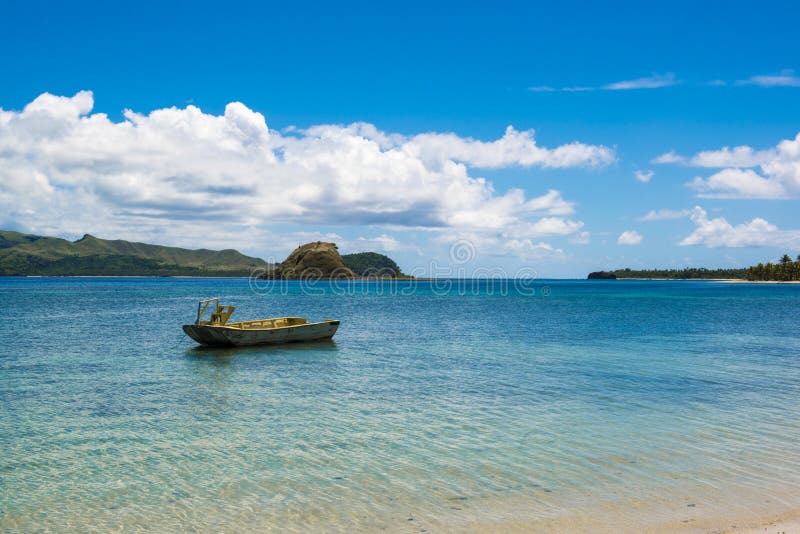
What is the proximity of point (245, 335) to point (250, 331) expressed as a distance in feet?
1.31

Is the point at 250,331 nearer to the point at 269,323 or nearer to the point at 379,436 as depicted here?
A: the point at 269,323

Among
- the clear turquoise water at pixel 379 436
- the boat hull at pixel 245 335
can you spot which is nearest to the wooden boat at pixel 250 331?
the boat hull at pixel 245 335

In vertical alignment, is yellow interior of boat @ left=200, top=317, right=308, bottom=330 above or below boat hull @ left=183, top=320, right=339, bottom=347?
above

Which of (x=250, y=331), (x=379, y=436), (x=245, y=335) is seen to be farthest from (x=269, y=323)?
(x=379, y=436)

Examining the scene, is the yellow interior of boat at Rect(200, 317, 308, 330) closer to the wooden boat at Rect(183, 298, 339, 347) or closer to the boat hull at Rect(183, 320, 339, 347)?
the wooden boat at Rect(183, 298, 339, 347)

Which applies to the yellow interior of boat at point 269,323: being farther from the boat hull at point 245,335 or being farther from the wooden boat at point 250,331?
the boat hull at point 245,335

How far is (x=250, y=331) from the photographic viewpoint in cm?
3609

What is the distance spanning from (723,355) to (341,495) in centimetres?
2932

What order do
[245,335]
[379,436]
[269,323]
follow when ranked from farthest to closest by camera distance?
[269,323]
[245,335]
[379,436]

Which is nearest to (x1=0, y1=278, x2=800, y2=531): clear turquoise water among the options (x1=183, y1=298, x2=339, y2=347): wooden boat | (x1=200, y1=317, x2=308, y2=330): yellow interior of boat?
(x1=183, y1=298, x2=339, y2=347): wooden boat

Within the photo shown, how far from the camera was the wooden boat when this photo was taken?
35.3 m

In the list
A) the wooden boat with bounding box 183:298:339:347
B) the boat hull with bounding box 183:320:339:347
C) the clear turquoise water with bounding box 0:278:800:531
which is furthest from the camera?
the wooden boat with bounding box 183:298:339:347

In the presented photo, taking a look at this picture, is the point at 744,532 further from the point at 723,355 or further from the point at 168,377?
the point at 723,355

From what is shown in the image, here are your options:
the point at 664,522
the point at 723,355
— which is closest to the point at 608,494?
the point at 664,522
